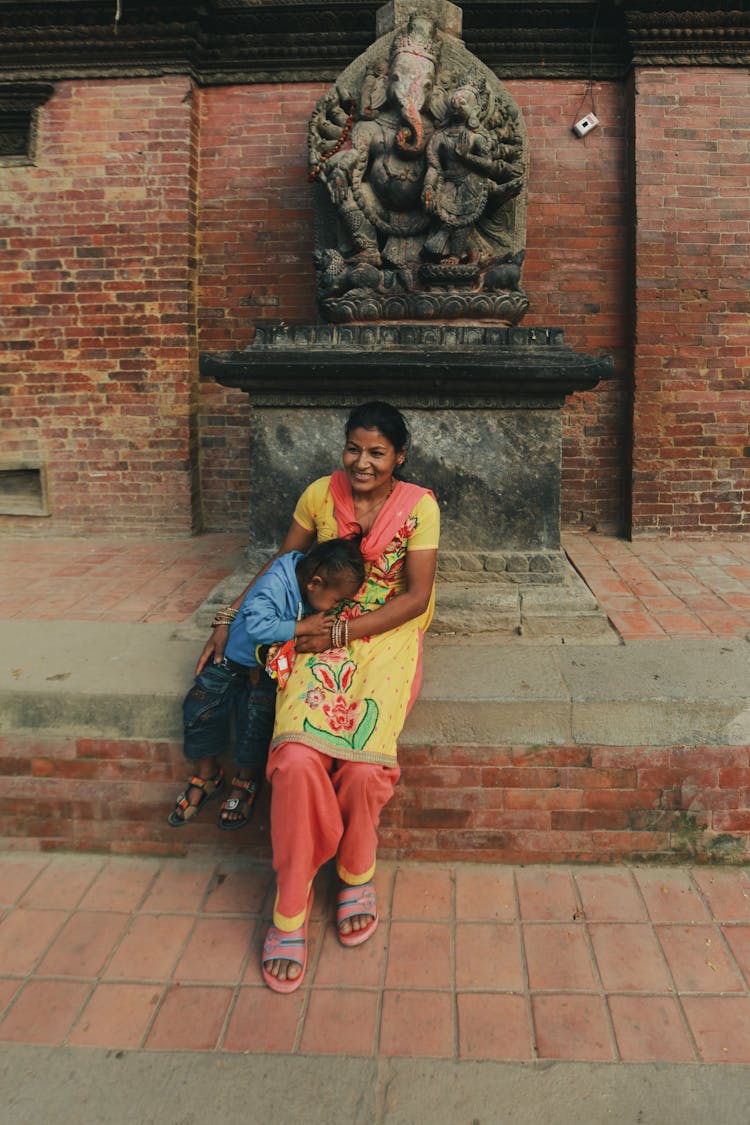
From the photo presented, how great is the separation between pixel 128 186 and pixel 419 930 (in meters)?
5.36

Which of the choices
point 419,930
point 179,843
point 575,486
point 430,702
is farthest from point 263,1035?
point 575,486

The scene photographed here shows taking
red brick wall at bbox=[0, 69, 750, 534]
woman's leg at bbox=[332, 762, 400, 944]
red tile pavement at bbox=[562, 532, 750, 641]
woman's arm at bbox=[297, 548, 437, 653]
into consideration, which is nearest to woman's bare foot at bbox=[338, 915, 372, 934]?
woman's leg at bbox=[332, 762, 400, 944]

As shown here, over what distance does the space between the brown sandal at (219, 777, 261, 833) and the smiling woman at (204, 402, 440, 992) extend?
354 mm

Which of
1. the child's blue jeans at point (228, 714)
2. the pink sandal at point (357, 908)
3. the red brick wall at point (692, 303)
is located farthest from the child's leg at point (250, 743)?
the red brick wall at point (692, 303)

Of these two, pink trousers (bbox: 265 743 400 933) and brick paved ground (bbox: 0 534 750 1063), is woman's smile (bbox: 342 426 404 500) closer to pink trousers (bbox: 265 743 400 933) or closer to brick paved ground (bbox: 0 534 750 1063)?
pink trousers (bbox: 265 743 400 933)

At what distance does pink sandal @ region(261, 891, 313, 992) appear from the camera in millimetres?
2101

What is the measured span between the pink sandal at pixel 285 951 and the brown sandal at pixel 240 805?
0.41m

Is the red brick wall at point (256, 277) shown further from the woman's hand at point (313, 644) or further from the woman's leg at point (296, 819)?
the woman's leg at point (296, 819)

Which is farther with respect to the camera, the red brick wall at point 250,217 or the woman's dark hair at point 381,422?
the red brick wall at point 250,217

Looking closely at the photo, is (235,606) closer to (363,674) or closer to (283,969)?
(363,674)

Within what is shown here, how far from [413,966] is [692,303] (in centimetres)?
492

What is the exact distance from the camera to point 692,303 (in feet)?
18.2

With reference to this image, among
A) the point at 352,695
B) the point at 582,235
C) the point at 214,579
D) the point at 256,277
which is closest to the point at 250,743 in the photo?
the point at 352,695

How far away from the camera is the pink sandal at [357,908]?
2266 mm
